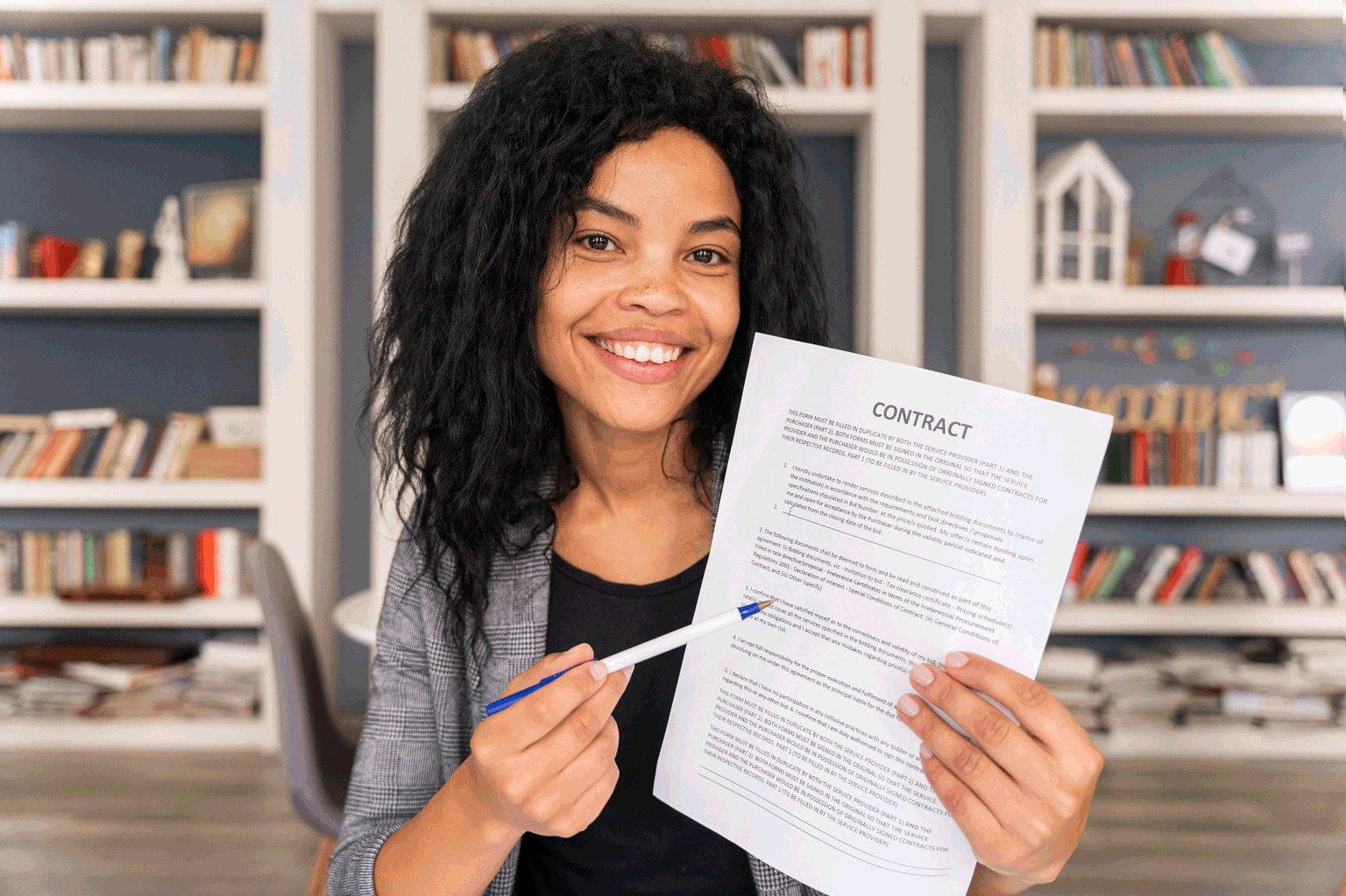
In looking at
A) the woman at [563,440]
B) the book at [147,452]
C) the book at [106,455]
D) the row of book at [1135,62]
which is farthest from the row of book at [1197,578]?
the book at [106,455]

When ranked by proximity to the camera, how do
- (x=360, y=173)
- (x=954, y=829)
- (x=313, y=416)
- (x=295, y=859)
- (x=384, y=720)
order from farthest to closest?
(x=360, y=173) → (x=313, y=416) → (x=295, y=859) → (x=384, y=720) → (x=954, y=829)

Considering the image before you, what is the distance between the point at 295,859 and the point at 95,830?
689 millimetres

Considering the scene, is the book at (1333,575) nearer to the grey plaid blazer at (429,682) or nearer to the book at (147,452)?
the grey plaid blazer at (429,682)

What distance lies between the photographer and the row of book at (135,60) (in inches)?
121

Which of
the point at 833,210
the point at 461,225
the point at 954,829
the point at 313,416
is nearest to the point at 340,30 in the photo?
the point at 313,416

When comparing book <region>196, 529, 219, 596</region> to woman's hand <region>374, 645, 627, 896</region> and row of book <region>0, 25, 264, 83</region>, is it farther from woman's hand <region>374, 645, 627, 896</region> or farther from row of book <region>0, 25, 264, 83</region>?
woman's hand <region>374, 645, 627, 896</region>

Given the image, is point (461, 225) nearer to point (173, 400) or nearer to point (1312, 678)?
point (173, 400)

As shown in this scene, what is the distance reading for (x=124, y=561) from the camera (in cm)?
318

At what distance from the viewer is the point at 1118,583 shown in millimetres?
3209

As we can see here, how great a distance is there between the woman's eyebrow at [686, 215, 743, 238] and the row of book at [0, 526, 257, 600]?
116 inches

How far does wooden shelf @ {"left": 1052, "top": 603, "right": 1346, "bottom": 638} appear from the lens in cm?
312

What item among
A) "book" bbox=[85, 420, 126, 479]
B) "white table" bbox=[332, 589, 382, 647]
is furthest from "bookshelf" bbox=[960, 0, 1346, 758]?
"book" bbox=[85, 420, 126, 479]

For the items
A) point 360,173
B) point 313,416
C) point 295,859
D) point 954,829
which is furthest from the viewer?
point 360,173

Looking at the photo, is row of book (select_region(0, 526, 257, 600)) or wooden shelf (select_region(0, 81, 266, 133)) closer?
wooden shelf (select_region(0, 81, 266, 133))
